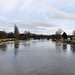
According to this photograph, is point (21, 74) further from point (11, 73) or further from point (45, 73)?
point (45, 73)

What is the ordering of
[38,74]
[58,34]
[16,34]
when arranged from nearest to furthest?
[38,74] → [58,34] → [16,34]

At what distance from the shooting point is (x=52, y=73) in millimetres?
5934

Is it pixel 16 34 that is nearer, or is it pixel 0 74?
pixel 0 74

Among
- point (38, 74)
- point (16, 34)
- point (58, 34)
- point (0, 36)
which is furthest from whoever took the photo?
point (16, 34)

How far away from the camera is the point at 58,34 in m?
71.8

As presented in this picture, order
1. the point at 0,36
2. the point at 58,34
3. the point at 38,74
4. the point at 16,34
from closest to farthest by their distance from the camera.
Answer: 1. the point at 38,74
2. the point at 0,36
3. the point at 58,34
4. the point at 16,34

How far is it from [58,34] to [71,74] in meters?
67.5

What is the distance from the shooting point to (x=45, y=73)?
19.4 ft

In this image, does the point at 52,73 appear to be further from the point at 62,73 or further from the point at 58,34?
the point at 58,34

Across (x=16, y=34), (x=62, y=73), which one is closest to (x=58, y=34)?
(x=16, y=34)

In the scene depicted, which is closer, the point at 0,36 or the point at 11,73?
the point at 11,73

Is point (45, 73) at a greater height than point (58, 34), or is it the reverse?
point (58, 34)

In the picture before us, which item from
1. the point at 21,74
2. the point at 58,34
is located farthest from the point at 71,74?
the point at 58,34

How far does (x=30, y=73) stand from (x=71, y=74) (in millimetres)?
2517
